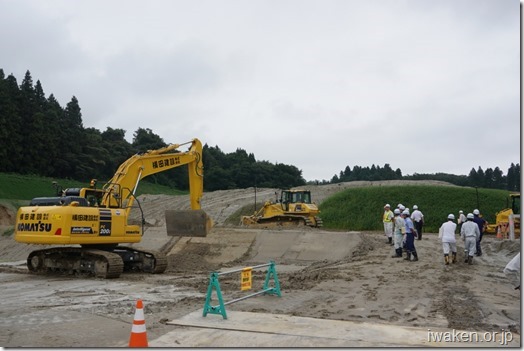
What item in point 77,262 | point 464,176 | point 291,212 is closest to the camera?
point 77,262

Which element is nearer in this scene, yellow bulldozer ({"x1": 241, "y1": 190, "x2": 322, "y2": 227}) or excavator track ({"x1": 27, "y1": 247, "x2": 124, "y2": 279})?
excavator track ({"x1": 27, "y1": 247, "x2": 124, "y2": 279})

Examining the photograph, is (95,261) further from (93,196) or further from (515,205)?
(515,205)

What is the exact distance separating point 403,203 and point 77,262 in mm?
27827

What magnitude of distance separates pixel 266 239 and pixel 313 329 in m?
12.9

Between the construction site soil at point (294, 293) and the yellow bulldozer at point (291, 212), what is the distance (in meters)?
8.04

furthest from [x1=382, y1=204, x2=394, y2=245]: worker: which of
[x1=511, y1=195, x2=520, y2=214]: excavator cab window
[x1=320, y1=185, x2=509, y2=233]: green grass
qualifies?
[x1=320, y1=185, x2=509, y2=233]: green grass

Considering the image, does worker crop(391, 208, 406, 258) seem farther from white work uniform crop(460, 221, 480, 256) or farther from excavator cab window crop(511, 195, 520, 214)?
excavator cab window crop(511, 195, 520, 214)

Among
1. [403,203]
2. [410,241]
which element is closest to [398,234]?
[410,241]

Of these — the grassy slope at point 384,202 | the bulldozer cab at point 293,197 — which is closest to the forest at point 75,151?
the grassy slope at point 384,202

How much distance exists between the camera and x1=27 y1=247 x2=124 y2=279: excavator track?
1335cm

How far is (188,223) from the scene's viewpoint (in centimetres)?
1706

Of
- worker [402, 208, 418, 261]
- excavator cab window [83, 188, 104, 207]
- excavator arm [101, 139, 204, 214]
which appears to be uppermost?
excavator arm [101, 139, 204, 214]

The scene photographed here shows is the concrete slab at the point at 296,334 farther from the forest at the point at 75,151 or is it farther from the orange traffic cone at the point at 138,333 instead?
the forest at the point at 75,151

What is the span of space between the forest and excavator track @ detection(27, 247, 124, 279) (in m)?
37.6
